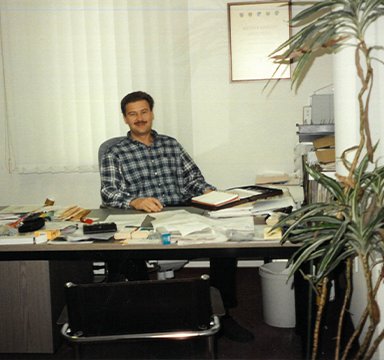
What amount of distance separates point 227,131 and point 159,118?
498 millimetres

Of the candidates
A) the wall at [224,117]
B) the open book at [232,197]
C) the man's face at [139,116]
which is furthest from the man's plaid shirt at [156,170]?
the open book at [232,197]

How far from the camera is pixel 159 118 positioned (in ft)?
13.0

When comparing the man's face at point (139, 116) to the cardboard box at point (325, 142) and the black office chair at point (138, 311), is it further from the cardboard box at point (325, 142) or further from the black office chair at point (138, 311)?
the black office chair at point (138, 311)

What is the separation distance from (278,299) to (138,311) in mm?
1498

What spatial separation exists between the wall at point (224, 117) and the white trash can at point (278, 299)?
1.16 metres

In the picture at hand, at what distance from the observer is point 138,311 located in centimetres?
163

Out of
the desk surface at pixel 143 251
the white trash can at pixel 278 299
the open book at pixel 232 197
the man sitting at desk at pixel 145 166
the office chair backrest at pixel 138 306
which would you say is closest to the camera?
the office chair backrest at pixel 138 306

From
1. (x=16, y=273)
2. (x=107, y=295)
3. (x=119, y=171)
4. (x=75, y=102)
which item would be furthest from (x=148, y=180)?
(x=107, y=295)

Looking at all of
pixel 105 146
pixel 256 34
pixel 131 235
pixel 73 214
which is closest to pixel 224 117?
pixel 256 34

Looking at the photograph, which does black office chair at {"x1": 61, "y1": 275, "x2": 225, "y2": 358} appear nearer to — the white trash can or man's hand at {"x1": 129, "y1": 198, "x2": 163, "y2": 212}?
man's hand at {"x1": 129, "y1": 198, "x2": 163, "y2": 212}

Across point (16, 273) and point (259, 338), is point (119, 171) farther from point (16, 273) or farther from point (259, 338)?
point (259, 338)

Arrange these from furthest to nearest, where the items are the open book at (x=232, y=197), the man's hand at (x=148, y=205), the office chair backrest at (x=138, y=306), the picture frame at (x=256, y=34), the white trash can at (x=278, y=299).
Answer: the picture frame at (x=256, y=34) < the white trash can at (x=278, y=299) < the man's hand at (x=148, y=205) < the open book at (x=232, y=197) < the office chair backrest at (x=138, y=306)

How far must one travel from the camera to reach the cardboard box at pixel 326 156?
273 cm

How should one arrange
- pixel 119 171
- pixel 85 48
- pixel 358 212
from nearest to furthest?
pixel 358 212, pixel 119 171, pixel 85 48
